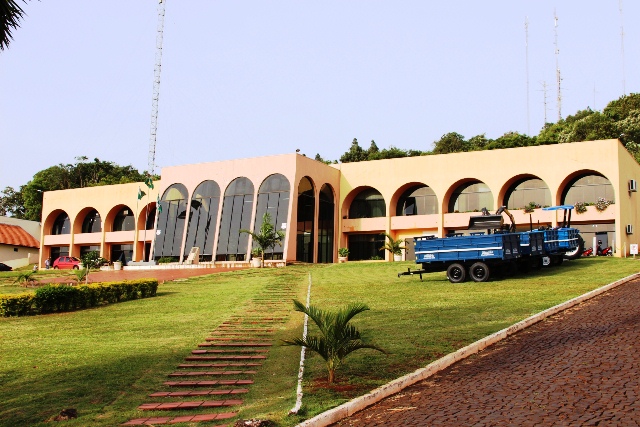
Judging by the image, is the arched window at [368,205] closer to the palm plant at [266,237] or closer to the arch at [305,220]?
the arch at [305,220]

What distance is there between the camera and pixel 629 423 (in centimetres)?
547

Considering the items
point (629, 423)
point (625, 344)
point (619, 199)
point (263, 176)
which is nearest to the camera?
point (629, 423)

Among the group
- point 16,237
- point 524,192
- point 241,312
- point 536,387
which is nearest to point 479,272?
point 241,312

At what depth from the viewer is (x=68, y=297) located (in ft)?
56.0

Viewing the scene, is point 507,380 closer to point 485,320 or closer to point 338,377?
point 338,377

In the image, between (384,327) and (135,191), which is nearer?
(384,327)

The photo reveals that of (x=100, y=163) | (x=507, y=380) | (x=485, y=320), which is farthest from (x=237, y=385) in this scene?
(x=100, y=163)

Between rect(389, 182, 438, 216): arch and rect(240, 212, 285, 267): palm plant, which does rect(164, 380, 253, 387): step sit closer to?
rect(240, 212, 285, 267): palm plant

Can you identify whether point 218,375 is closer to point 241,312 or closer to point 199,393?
point 199,393

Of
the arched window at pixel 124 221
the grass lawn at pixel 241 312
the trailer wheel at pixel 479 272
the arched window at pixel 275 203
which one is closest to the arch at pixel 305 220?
the arched window at pixel 275 203

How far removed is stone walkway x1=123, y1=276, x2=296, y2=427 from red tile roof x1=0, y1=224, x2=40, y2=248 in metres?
46.4

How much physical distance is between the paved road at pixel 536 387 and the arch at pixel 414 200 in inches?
1104

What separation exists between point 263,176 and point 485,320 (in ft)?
89.4

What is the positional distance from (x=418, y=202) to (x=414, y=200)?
40 cm
